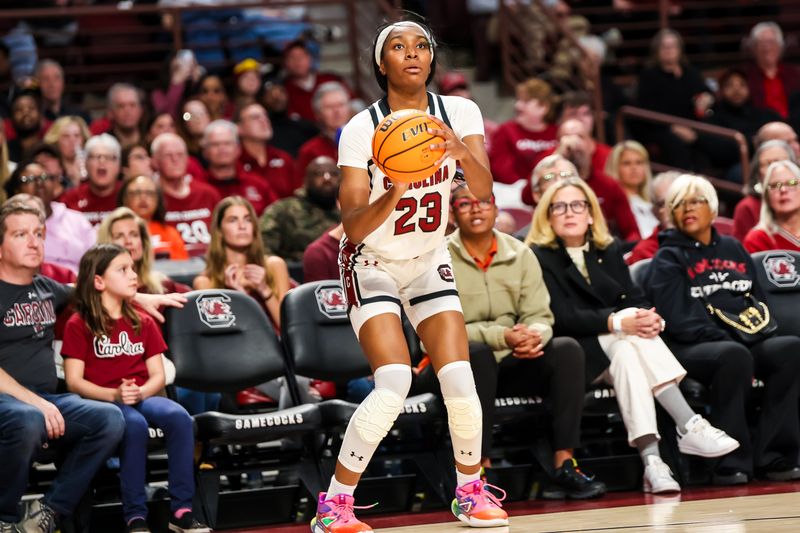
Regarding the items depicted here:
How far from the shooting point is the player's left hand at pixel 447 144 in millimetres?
4281

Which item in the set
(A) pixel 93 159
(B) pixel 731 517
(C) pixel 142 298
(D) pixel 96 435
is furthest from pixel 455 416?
(A) pixel 93 159

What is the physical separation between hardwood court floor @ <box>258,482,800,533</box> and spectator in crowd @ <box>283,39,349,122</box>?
19.3 ft

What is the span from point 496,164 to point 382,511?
14.3 feet

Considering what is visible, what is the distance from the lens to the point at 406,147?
425 centimetres

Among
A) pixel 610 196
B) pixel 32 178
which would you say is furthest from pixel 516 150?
pixel 32 178

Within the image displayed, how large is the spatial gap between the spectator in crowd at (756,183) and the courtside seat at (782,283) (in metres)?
0.86

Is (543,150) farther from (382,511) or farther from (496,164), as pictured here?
(382,511)

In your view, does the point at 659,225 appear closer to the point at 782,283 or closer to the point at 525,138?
the point at 782,283

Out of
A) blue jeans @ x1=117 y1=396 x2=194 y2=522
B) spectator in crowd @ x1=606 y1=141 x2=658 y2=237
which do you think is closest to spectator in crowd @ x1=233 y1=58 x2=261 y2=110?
spectator in crowd @ x1=606 y1=141 x2=658 y2=237

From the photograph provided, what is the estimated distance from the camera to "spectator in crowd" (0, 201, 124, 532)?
513 centimetres

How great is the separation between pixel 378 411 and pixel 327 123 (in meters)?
5.32

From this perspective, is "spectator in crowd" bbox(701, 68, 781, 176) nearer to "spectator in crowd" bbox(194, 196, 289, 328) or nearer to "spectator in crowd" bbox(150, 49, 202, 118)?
"spectator in crowd" bbox(150, 49, 202, 118)

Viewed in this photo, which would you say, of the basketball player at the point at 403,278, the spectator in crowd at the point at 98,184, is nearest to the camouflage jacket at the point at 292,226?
the spectator in crowd at the point at 98,184

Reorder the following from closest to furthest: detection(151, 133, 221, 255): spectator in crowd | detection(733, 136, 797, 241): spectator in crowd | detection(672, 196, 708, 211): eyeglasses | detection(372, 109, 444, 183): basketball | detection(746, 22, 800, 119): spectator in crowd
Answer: detection(372, 109, 444, 183): basketball, detection(672, 196, 708, 211): eyeglasses, detection(733, 136, 797, 241): spectator in crowd, detection(151, 133, 221, 255): spectator in crowd, detection(746, 22, 800, 119): spectator in crowd
